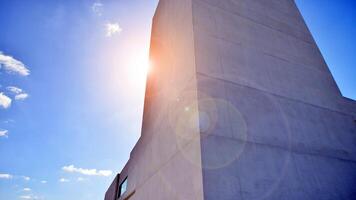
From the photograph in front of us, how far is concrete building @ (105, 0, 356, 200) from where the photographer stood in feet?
14.6

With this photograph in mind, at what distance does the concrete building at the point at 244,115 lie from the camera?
14.6ft

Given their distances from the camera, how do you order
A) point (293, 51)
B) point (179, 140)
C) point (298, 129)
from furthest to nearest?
1. point (293, 51)
2. point (298, 129)
3. point (179, 140)

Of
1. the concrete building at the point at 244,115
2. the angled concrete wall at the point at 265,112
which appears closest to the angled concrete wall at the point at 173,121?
the concrete building at the point at 244,115

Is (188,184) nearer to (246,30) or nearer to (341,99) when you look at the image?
(246,30)

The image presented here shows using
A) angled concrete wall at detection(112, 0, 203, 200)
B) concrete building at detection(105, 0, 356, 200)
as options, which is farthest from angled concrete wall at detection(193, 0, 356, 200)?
angled concrete wall at detection(112, 0, 203, 200)

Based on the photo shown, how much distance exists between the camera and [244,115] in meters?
5.25

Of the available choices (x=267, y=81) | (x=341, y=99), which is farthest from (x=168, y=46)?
(x=341, y=99)

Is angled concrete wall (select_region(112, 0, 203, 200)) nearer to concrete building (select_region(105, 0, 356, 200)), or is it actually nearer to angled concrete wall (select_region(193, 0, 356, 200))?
concrete building (select_region(105, 0, 356, 200))

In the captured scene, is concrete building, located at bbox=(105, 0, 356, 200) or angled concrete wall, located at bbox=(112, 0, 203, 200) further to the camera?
angled concrete wall, located at bbox=(112, 0, 203, 200)

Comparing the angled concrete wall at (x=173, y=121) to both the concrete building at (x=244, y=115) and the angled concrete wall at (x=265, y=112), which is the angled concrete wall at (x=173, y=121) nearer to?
the concrete building at (x=244, y=115)

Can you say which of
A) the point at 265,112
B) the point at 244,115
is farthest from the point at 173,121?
the point at 265,112

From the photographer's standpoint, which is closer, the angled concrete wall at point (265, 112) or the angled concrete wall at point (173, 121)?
the angled concrete wall at point (265, 112)

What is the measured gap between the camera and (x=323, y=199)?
491 cm

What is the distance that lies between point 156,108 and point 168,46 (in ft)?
8.88
